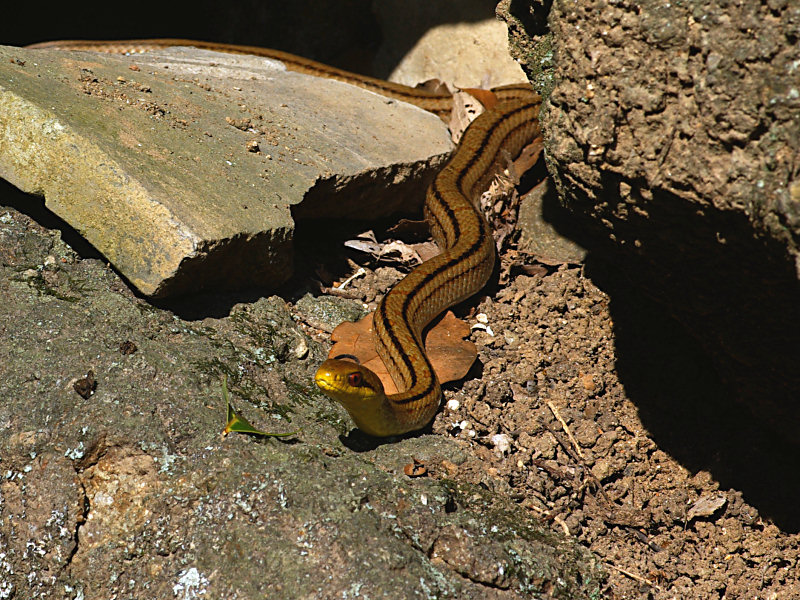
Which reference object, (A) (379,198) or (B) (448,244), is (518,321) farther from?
(A) (379,198)

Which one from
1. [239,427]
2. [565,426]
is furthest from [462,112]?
[239,427]

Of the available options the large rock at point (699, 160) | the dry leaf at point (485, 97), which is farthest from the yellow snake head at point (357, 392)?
the dry leaf at point (485, 97)

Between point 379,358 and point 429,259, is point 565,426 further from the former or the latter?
point 429,259

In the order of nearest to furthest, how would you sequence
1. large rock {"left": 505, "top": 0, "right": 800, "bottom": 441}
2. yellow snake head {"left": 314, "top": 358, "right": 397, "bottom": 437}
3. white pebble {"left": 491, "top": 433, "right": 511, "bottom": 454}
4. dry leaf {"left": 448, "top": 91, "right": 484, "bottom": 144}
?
large rock {"left": 505, "top": 0, "right": 800, "bottom": 441}, yellow snake head {"left": 314, "top": 358, "right": 397, "bottom": 437}, white pebble {"left": 491, "top": 433, "right": 511, "bottom": 454}, dry leaf {"left": 448, "top": 91, "right": 484, "bottom": 144}

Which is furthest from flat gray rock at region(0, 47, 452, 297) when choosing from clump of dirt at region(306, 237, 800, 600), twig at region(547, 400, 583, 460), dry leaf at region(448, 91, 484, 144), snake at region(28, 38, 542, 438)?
twig at region(547, 400, 583, 460)

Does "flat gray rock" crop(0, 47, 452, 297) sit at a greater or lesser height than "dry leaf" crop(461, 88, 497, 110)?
lesser

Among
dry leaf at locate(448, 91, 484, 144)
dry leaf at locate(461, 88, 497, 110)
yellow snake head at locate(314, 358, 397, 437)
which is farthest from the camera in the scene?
dry leaf at locate(461, 88, 497, 110)

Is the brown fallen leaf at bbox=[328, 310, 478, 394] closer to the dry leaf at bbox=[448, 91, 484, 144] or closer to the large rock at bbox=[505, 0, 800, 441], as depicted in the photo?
the large rock at bbox=[505, 0, 800, 441]
